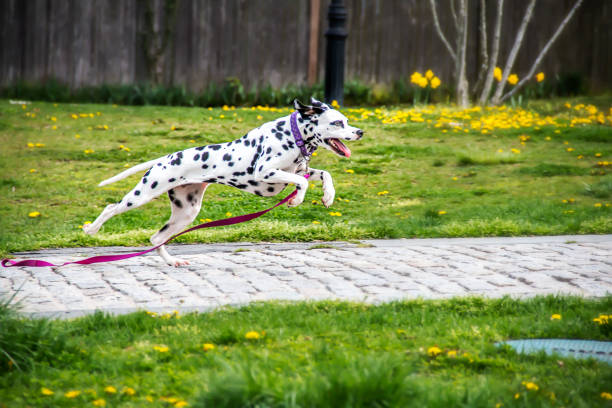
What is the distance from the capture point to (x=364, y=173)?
31.5 feet

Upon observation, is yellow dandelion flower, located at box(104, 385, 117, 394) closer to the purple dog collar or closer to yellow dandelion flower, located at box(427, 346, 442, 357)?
yellow dandelion flower, located at box(427, 346, 442, 357)

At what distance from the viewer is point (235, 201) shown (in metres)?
8.41

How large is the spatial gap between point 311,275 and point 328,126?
1253mm

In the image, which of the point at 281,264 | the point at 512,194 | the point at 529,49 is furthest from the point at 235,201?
the point at 529,49

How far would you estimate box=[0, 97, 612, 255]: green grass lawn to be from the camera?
293 inches

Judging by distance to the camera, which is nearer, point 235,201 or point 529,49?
point 235,201

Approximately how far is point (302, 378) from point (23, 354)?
1482 mm

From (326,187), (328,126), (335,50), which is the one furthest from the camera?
(335,50)

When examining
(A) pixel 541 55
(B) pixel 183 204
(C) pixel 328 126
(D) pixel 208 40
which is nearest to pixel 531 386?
(C) pixel 328 126

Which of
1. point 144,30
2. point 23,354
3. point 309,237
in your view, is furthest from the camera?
point 144,30

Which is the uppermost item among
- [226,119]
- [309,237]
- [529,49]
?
[529,49]

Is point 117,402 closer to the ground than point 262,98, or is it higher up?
closer to the ground

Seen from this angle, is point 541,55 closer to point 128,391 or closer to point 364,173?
point 364,173

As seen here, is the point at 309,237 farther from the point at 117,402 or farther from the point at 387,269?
the point at 117,402
